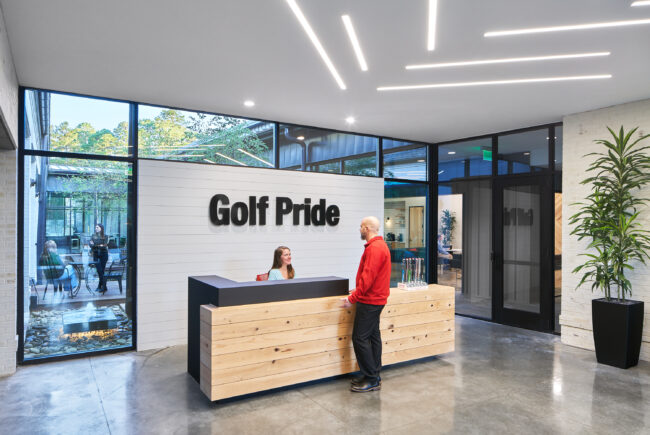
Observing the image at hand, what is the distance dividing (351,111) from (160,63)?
8.10 ft

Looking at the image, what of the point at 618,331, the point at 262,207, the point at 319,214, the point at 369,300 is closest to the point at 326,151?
the point at 319,214

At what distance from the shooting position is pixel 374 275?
12.6 feet

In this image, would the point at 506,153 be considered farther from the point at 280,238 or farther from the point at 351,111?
the point at 280,238

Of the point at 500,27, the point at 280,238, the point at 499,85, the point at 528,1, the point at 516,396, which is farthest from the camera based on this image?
the point at 280,238

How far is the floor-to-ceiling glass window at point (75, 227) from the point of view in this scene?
4746 mm

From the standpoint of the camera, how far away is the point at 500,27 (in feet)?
10.6

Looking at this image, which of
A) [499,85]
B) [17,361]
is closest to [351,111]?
[499,85]

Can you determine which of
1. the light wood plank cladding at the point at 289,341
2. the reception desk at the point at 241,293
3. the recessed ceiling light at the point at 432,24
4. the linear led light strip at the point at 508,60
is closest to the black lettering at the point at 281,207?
the reception desk at the point at 241,293

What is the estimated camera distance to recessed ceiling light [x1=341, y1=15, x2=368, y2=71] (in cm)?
319

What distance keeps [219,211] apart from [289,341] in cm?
244

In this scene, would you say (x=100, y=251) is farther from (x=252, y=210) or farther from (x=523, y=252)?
(x=523, y=252)

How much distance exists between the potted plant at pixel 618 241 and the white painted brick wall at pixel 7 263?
6115 mm

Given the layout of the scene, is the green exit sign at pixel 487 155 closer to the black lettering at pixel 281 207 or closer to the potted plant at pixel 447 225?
the potted plant at pixel 447 225

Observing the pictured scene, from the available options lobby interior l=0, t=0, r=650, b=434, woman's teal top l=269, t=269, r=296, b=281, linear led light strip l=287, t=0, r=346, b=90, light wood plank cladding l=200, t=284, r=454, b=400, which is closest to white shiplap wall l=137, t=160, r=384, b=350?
lobby interior l=0, t=0, r=650, b=434
